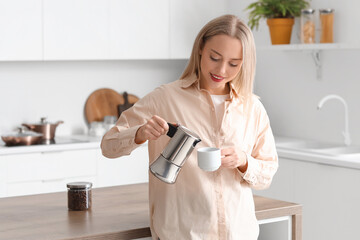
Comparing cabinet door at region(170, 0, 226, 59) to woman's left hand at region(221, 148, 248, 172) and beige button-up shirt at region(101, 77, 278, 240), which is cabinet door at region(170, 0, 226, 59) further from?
woman's left hand at region(221, 148, 248, 172)

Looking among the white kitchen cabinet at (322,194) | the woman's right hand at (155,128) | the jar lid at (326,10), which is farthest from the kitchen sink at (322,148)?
the woman's right hand at (155,128)

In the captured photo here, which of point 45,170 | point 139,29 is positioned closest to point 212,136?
point 45,170

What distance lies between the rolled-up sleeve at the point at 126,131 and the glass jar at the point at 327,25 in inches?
104

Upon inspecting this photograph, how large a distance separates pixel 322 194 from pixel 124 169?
151 centimetres

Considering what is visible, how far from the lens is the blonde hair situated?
81.1 inches

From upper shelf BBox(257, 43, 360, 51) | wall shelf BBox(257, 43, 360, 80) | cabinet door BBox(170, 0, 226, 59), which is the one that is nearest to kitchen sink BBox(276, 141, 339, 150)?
wall shelf BBox(257, 43, 360, 80)

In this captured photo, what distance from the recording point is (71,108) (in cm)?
518

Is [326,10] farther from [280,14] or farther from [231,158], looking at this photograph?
[231,158]

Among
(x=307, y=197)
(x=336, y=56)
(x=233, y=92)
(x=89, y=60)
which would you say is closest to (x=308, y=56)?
(x=336, y=56)

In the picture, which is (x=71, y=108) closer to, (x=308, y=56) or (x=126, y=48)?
(x=126, y=48)

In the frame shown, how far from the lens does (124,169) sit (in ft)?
15.7

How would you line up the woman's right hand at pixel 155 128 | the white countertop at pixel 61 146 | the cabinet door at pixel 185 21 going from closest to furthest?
the woman's right hand at pixel 155 128
the white countertop at pixel 61 146
the cabinet door at pixel 185 21

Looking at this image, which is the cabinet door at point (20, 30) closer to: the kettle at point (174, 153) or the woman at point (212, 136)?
the woman at point (212, 136)

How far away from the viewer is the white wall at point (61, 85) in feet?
16.1
